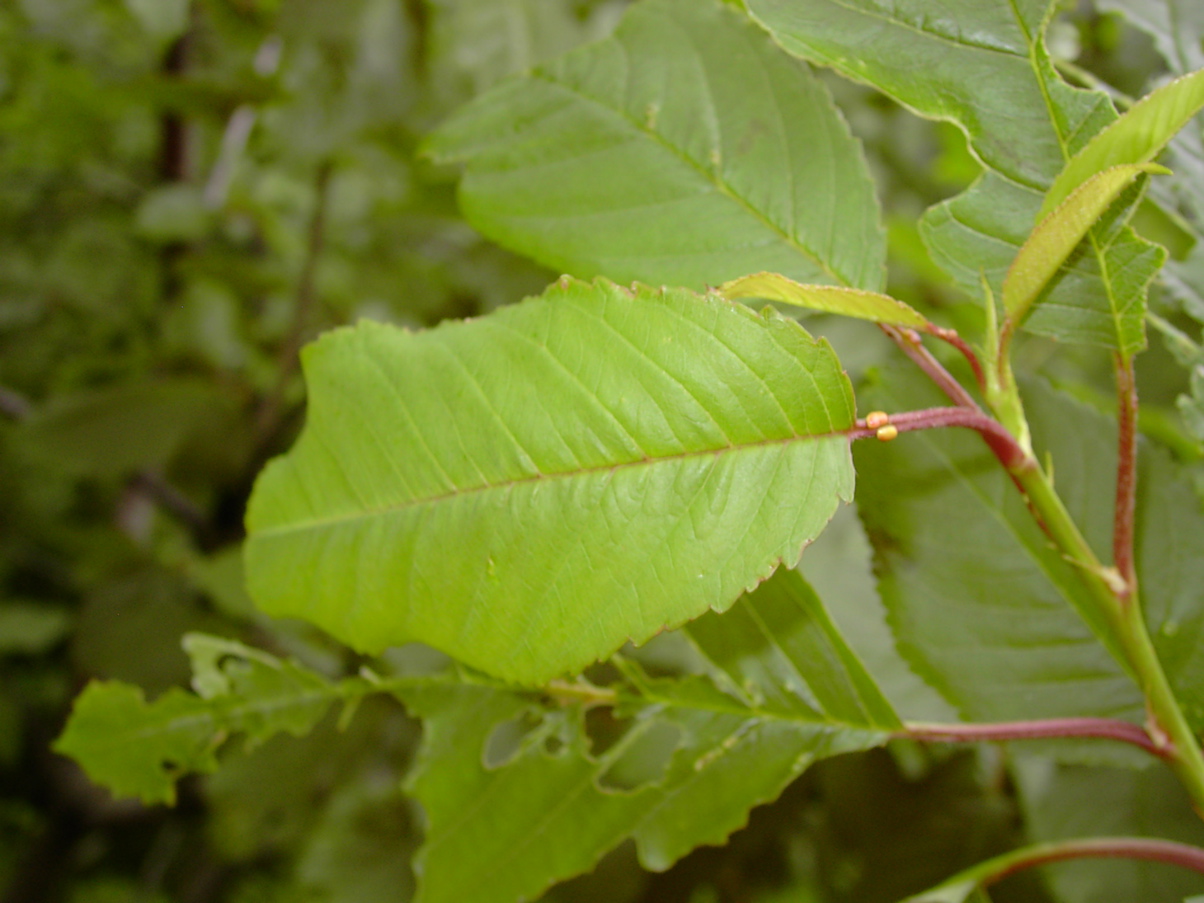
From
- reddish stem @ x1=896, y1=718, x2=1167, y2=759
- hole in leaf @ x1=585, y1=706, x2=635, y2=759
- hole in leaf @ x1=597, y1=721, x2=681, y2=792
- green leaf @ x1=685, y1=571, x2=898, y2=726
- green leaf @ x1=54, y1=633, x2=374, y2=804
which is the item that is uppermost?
green leaf @ x1=685, y1=571, x2=898, y2=726

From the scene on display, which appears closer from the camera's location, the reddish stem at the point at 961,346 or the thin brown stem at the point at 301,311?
the reddish stem at the point at 961,346

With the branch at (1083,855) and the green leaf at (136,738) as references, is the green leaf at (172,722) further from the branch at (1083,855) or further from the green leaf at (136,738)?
the branch at (1083,855)

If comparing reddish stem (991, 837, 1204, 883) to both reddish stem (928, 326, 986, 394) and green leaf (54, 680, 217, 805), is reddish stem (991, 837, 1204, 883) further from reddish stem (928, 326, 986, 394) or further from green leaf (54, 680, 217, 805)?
green leaf (54, 680, 217, 805)

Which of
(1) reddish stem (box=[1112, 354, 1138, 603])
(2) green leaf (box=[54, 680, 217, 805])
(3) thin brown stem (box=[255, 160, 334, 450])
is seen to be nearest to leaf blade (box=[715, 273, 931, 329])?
(1) reddish stem (box=[1112, 354, 1138, 603])

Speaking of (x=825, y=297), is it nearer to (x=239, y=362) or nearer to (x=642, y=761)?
(x=642, y=761)

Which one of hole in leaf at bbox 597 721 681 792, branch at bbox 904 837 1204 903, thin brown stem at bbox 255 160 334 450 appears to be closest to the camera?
branch at bbox 904 837 1204 903

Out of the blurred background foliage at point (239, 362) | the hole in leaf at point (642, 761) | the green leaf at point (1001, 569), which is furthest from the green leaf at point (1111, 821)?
the hole in leaf at point (642, 761)

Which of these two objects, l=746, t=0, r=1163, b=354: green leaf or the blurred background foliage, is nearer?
l=746, t=0, r=1163, b=354: green leaf

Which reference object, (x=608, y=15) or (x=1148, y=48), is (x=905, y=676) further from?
(x=608, y=15)
